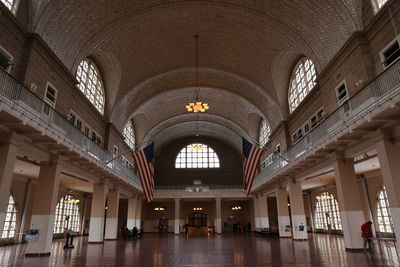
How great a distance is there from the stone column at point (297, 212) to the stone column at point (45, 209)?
15.1m

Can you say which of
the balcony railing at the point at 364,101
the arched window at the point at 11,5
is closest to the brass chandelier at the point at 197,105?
the balcony railing at the point at 364,101

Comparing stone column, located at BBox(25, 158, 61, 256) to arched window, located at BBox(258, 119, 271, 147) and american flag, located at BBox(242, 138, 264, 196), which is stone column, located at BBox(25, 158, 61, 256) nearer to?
american flag, located at BBox(242, 138, 264, 196)

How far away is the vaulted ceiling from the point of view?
1383 centimetres

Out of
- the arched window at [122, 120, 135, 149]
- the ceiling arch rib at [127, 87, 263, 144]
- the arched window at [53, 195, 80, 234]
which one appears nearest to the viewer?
the arched window at [53, 195, 80, 234]

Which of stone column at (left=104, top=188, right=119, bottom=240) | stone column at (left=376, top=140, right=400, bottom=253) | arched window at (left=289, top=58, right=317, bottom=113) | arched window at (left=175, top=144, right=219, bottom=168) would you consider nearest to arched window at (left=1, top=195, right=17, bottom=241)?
stone column at (left=104, top=188, right=119, bottom=240)

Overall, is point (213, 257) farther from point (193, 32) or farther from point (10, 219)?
point (10, 219)

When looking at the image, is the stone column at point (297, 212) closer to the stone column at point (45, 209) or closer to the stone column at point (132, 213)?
the stone column at point (45, 209)

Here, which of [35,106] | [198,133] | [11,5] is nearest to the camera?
[35,106]

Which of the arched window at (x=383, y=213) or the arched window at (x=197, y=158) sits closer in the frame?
the arched window at (x=383, y=213)

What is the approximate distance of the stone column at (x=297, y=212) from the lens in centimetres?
1878

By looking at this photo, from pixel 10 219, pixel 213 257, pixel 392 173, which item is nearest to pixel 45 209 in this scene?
pixel 213 257

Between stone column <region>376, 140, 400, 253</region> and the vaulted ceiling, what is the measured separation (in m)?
5.66

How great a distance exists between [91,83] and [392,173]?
18743mm

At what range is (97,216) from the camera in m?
19.5
